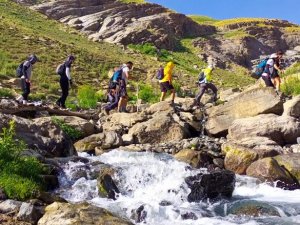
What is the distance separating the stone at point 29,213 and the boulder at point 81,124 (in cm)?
860

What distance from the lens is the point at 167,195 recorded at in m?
11.5

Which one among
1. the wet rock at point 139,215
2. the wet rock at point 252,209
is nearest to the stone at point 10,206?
the wet rock at point 139,215

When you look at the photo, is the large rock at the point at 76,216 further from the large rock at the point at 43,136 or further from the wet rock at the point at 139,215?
the large rock at the point at 43,136

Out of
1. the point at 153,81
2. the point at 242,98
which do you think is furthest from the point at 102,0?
the point at 242,98

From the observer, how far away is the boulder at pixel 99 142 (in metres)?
16.0

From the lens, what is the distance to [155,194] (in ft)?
37.9

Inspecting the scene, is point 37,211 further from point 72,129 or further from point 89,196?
point 72,129

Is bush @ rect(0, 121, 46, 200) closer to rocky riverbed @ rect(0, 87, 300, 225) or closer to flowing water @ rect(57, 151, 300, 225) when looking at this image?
rocky riverbed @ rect(0, 87, 300, 225)

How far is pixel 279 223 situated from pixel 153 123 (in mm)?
7955

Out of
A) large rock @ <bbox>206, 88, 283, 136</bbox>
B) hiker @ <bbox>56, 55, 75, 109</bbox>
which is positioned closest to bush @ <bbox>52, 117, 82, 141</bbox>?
hiker @ <bbox>56, 55, 75, 109</bbox>

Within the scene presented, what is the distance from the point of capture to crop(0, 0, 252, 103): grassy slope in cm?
3167

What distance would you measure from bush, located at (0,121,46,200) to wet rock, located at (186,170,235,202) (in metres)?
3.32

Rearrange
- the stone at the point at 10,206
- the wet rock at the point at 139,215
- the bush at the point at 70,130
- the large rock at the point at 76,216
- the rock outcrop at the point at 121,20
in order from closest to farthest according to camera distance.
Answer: the large rock at the point at 76,216 < the stone at the point at 10,206 < the wet rock at the point at 139,215 < the bush at the point at 70,130 < the rock outcrop at the point at 121,20

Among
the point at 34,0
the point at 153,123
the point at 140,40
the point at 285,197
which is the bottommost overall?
the point at 285,197
